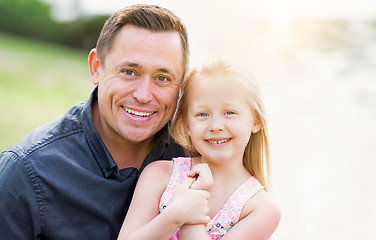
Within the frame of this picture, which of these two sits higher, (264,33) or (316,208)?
(264,33)

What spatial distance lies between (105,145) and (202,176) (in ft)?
2.39

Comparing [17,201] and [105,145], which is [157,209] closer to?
[105,145]

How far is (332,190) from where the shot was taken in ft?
23.1

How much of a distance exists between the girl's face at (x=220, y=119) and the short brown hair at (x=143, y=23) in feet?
1.63

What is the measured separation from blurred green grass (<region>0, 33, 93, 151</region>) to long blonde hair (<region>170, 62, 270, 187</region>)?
5.34 m

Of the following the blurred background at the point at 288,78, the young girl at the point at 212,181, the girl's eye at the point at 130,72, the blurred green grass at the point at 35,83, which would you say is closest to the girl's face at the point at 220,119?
the young girl at the point at 212,181

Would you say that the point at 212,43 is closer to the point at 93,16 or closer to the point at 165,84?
the point at 93,16

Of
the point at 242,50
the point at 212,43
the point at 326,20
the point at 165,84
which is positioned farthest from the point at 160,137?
the point at 326,20

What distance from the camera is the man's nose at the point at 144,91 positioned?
9.36ft

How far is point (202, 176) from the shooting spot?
100 inches

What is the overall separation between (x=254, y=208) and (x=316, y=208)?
424 centimetres

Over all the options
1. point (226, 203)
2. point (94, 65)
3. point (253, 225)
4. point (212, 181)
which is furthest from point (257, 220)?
point (94, 65)

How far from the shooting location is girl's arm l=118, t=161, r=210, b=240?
2.40 metres

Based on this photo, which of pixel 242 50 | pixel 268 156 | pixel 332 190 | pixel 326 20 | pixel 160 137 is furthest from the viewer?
pixel 326 20
